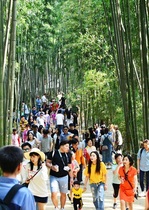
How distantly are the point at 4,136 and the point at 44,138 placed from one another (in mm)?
4998

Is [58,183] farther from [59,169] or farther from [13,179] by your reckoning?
[13,179]

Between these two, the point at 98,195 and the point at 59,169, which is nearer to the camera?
the point at 98,195

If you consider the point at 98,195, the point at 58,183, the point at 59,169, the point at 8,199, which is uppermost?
the point at 8,199

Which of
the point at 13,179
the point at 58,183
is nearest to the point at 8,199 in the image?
the point at 13,179

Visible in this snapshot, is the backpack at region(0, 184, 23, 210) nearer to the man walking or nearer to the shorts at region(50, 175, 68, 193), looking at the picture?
the man walking

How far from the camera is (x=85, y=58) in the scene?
59.0ft

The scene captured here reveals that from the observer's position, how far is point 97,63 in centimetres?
1770

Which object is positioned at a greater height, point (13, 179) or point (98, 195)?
point (13, 179)

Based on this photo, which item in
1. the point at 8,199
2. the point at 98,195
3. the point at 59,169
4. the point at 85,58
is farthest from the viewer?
the point at 85,58

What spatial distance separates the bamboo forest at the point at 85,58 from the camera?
19.8 ft

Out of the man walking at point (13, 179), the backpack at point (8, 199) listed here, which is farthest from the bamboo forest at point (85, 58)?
the backpack at point (8, 199)

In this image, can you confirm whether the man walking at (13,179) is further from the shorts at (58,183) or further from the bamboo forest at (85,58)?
the shorts at (58,183)

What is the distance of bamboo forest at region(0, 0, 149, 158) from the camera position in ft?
19.8

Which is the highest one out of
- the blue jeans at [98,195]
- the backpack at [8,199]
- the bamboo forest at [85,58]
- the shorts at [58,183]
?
the bamboo forest at [85,58]
